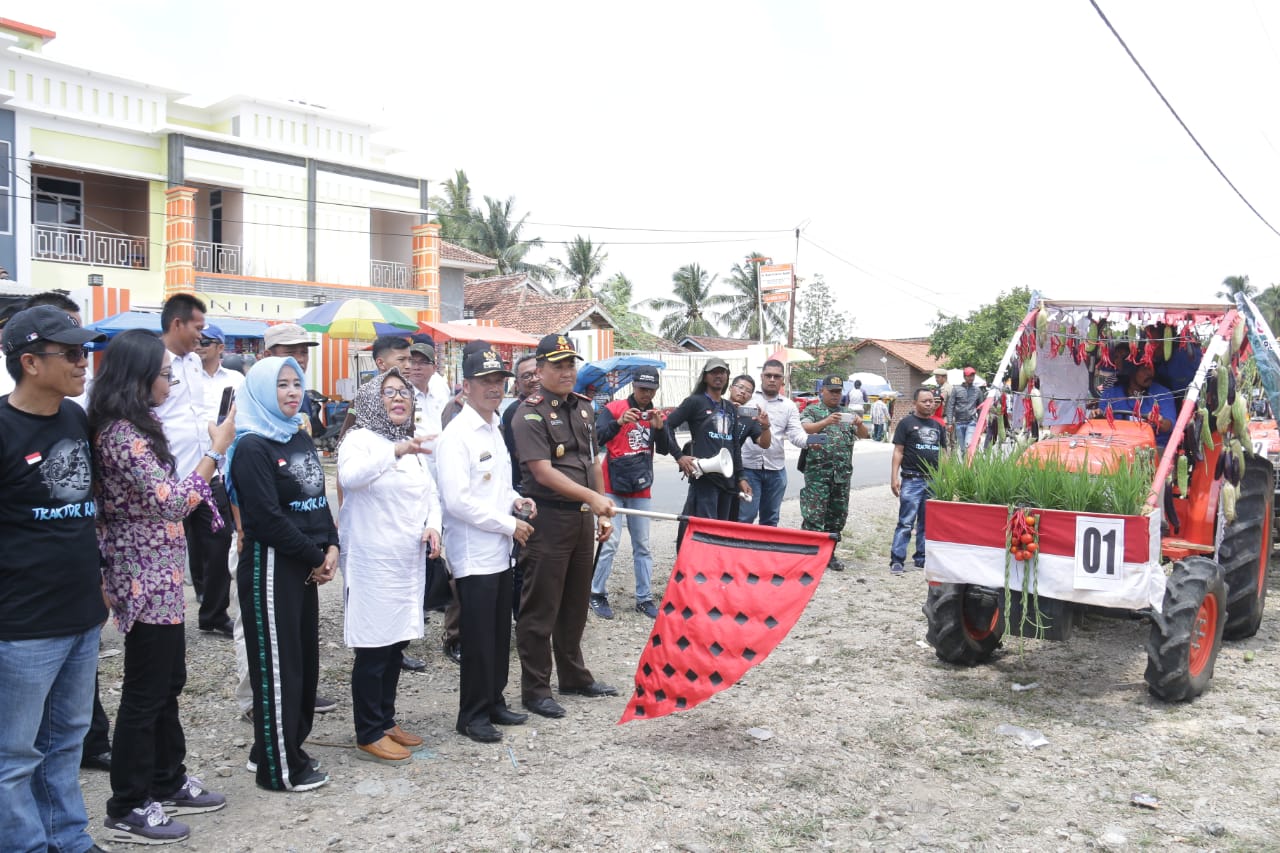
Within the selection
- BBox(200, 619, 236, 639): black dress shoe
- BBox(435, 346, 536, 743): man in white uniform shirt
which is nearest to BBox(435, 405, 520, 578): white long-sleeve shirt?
BBox(435, 346, 536, 743): man in white uniform shirt

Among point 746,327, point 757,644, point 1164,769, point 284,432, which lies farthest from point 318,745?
point 746,327

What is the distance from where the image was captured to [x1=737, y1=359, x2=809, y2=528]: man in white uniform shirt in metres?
8.72

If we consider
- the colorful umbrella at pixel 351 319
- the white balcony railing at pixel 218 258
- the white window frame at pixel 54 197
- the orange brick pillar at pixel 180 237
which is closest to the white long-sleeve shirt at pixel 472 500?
the colorful umbrella at pixel 351 319

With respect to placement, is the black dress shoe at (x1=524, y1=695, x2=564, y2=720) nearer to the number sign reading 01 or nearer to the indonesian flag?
the indonesian flag

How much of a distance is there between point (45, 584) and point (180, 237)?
21524mm

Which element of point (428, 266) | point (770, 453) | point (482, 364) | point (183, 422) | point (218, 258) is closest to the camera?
point (482, 364)

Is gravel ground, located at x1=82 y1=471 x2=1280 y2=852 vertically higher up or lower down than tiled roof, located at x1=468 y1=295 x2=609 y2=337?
lower down

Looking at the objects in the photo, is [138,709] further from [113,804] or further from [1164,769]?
[1164,769]

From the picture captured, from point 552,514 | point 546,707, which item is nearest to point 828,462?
point 552,514

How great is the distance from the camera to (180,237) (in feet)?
72.8

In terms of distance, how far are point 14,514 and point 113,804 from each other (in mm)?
1340

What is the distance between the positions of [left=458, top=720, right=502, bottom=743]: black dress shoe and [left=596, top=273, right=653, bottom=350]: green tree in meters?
32.1

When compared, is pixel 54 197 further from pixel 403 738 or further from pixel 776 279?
pixel 776 279

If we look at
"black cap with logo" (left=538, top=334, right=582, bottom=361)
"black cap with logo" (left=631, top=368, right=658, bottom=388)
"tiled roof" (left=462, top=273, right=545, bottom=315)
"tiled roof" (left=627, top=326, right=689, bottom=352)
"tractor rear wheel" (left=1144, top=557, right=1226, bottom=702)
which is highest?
"tiled roof" (left=462, top=273, right=545, bottom=315)
